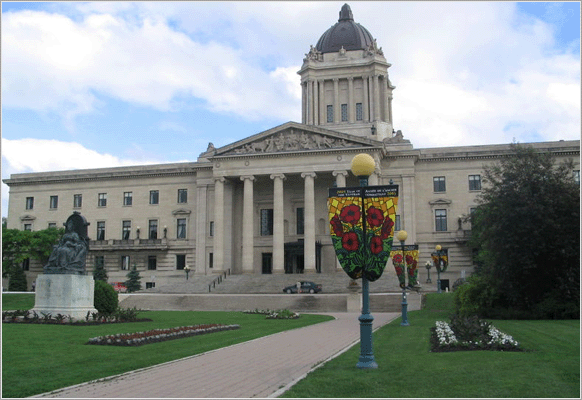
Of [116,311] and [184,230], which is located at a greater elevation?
[184,230]

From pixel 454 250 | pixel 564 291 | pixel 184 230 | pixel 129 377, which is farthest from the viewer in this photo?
pixel 184 230

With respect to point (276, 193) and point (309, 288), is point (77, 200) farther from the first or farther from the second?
point (309, 288)

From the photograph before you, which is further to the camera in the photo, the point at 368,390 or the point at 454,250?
the point at 454,250

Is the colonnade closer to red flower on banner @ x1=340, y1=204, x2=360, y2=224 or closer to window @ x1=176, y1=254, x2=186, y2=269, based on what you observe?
window @ x1=176, y1=254, x2=186, y2=269

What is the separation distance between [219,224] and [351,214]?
164 feet

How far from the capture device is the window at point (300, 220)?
214 ft

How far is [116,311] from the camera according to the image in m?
29.8

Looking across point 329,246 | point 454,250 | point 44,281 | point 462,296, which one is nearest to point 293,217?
point 329,246

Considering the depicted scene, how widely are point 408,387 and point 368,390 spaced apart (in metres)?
0.81

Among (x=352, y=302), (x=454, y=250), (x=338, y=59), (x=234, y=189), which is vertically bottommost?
(x=352, y=302)

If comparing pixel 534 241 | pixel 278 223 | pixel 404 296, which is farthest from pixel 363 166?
pixel 278 223

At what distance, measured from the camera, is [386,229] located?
13.9 metres

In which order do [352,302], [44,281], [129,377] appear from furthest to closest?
[352,302], [44,281], [129,377]

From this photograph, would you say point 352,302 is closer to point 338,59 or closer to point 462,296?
point 462,296
